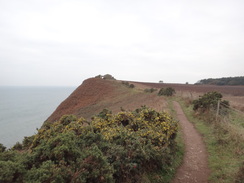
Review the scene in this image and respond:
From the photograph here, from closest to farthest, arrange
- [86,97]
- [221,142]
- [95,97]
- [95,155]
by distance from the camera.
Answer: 1. [95,155]
2. [221,142]
3. [95,97]
4. [86,97]

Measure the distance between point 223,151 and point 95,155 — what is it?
18.1ft

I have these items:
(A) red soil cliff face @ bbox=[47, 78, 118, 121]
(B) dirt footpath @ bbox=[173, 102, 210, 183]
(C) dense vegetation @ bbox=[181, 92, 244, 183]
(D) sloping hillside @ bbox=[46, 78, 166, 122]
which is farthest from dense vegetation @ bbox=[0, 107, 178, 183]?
(A) red soil cliff face @ bbox=[47, 78, 118, 121]

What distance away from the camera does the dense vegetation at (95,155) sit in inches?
107

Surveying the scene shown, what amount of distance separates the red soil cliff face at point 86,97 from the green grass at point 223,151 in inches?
911

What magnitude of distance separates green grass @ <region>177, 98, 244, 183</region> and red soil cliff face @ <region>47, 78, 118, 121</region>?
23.1 meters

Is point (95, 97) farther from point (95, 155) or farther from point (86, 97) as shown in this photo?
point (95, 155)

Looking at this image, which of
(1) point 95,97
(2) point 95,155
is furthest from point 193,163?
(1) point 95,97

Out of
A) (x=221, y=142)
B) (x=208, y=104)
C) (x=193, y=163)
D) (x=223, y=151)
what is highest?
(x=208, y=104)

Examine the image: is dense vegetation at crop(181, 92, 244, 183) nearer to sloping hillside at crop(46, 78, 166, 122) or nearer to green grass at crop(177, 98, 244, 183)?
green grass at crop(177, 98, 244, 183)

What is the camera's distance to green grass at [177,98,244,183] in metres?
4.66

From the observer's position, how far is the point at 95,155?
3.13 m

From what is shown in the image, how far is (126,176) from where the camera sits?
3.64m

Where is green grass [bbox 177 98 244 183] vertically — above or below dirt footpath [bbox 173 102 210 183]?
above

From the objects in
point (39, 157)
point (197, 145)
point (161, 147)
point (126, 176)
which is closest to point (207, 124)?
point (197, 145)
